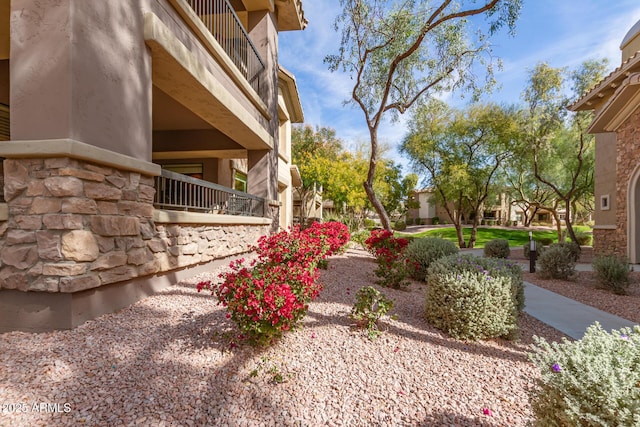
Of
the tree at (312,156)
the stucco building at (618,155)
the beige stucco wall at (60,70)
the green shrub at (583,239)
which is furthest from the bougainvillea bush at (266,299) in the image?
the green shrub at (583,239)

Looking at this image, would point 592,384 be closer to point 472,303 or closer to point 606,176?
point 472,303

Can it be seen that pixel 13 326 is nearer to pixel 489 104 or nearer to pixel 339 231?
pixel 339 231

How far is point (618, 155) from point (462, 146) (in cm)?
671

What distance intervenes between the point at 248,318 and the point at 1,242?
9.30ft

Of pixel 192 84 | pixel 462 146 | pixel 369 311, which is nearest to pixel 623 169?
pixel 462 146

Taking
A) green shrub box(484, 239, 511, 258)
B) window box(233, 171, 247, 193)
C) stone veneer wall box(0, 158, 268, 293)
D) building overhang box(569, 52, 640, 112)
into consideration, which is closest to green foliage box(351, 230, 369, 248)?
green shrub box(484, 239, 511, 258)

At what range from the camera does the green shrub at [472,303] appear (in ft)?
12.0

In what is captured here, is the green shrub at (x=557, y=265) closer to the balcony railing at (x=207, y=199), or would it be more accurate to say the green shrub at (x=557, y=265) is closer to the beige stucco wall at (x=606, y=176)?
the beige stucco wall at (x=606, y=176)

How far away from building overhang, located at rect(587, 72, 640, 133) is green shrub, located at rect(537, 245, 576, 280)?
4.78 metres

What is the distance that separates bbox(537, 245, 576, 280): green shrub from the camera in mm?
7887

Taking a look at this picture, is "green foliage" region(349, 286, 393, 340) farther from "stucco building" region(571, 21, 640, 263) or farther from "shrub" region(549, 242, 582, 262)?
"stucco building" region(571, 21, 640, 263)

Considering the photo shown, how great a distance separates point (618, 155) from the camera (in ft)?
33.1

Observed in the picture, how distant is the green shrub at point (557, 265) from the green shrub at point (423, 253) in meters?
2.89

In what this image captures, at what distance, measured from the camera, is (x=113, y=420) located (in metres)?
2.05
